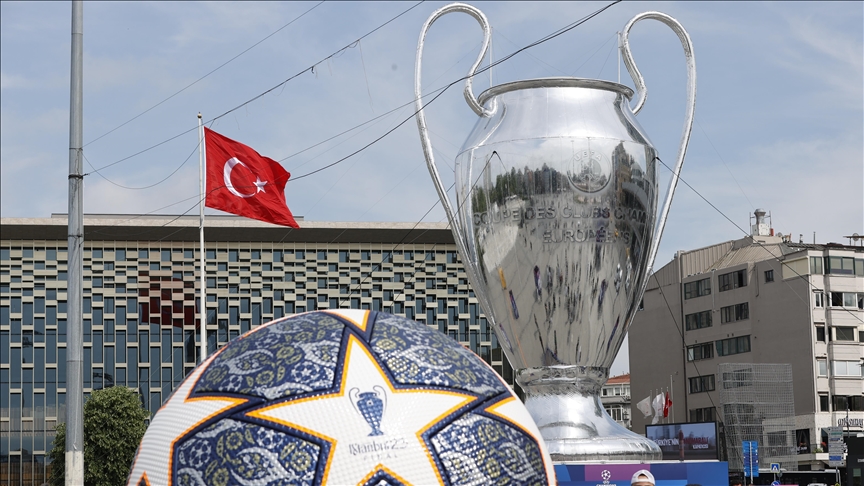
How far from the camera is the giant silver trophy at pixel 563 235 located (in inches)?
Answer: 548

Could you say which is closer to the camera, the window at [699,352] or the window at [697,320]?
the window at [699,352]

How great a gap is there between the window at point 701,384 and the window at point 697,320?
303cm

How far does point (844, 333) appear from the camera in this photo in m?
66.2

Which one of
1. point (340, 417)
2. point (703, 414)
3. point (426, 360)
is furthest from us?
point (703, 414)

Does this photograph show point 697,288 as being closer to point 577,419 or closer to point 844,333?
point 844,333

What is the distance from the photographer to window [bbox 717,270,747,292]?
70.6 meters

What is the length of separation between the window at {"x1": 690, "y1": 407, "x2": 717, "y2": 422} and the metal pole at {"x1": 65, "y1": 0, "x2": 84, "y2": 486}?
62.3 meters

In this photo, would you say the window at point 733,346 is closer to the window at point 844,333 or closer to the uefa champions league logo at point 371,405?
the window at point 844,333

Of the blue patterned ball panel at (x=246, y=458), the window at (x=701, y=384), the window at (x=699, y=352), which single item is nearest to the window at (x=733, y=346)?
the window at (x=699, y=352)

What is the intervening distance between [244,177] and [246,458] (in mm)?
18197

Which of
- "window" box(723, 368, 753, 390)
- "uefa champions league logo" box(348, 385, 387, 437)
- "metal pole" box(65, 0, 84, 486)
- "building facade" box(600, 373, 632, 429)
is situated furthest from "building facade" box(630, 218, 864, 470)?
"uefa champions league logo" box(348, 385, 387, 437)

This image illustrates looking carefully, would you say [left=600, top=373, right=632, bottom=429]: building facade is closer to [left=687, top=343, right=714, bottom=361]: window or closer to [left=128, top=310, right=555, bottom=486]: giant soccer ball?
[left=687, top=343, right=714, bottom=361]: window

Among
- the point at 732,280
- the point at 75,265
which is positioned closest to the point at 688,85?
the point at 75,265

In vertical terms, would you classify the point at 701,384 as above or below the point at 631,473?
above
